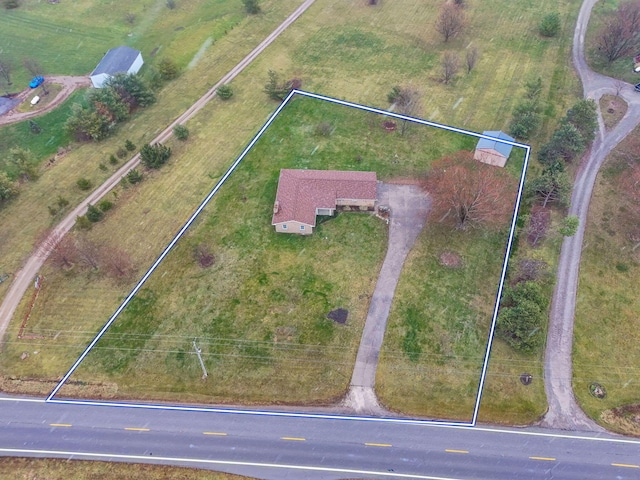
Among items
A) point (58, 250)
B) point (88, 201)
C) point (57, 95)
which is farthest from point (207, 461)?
point (57, 95)

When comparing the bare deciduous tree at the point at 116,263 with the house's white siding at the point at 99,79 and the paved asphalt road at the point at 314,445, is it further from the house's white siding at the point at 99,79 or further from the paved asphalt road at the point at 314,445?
the house's white siding at the point at 99,79

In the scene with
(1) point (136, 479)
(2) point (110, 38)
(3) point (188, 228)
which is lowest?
(1) point (136, 479)

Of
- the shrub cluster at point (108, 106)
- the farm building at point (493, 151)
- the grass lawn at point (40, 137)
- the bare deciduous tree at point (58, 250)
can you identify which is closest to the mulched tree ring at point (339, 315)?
the farm building at point (493, 151)

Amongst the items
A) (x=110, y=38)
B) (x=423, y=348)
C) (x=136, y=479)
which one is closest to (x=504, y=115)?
(x=423, y=348)

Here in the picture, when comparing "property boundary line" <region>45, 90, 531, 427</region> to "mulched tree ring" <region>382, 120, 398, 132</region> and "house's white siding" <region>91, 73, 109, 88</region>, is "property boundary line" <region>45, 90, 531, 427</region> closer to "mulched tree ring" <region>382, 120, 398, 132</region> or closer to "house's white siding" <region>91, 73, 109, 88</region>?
"mulched tree ring" <region>382, 120, 398, 132</region>

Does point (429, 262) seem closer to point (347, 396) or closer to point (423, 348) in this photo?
point (423, 348)

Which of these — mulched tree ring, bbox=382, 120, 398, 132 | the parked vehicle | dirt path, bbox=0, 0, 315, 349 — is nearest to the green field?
the parked vehicle
